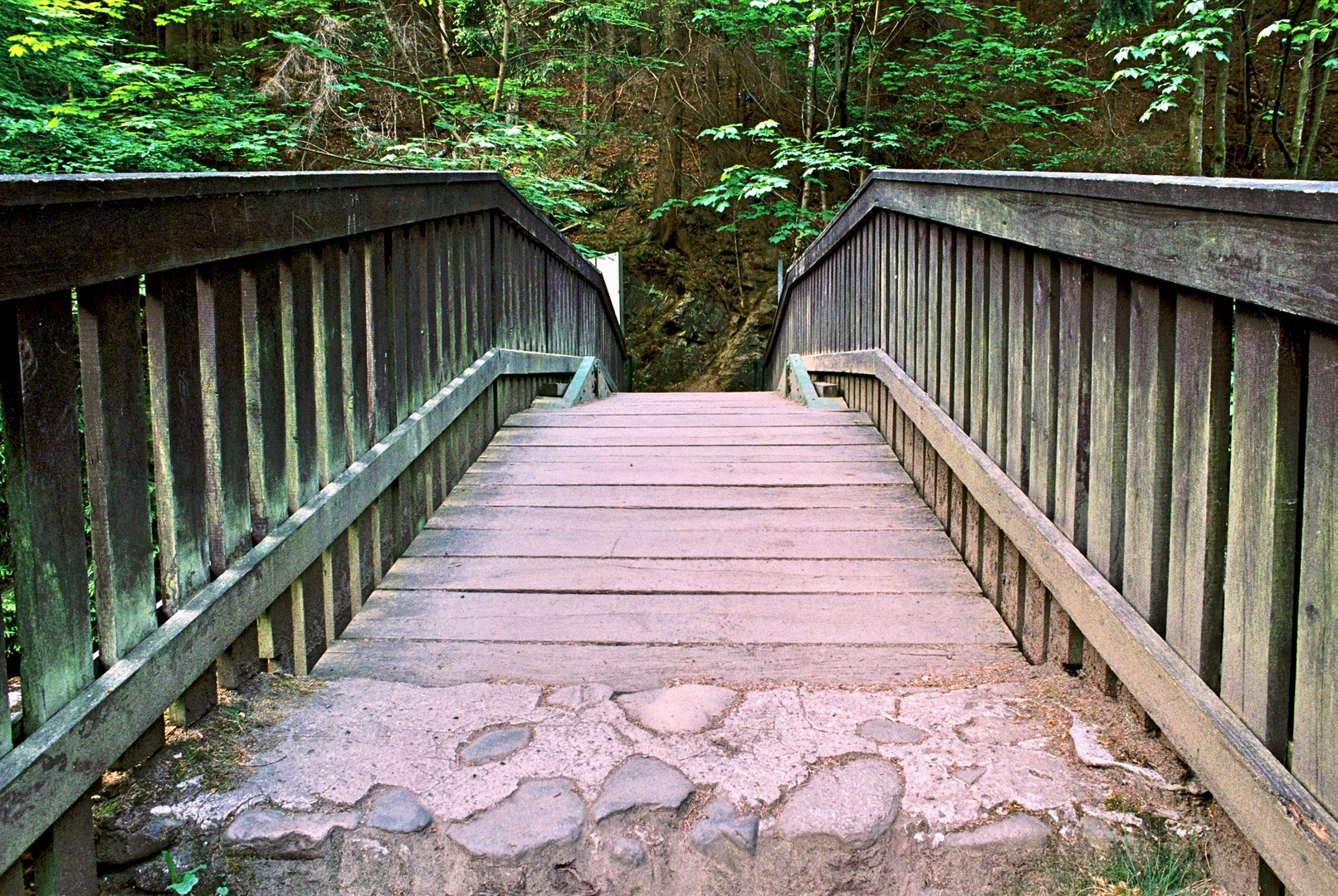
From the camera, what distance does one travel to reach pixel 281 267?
222 centimetres

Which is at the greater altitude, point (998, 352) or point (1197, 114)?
point (1197, 114)

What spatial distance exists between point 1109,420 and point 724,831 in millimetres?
1159

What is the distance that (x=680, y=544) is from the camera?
10.2 ft

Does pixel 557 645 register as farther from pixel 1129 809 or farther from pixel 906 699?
pixel 1129 809

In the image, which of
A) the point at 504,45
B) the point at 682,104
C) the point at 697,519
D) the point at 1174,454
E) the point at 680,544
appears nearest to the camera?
the point at 1174,454

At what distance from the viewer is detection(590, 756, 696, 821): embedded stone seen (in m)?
1.69

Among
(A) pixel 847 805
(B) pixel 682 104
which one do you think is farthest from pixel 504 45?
(A) pixel 847 805

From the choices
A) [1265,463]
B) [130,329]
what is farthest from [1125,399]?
[130,329]

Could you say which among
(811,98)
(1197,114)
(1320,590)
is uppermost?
(811,98)

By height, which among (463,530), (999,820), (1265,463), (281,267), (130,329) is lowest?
(999,820)

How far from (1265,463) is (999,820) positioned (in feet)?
2.48

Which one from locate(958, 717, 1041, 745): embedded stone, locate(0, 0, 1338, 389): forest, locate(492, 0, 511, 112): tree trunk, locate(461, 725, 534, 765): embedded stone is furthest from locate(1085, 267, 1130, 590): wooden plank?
locate(492, 0, 511, 112): tree trunk

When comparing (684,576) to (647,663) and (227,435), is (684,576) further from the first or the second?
(227,435)

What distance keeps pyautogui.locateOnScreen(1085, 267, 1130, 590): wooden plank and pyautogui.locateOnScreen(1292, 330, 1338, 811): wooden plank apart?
2.05 ft
